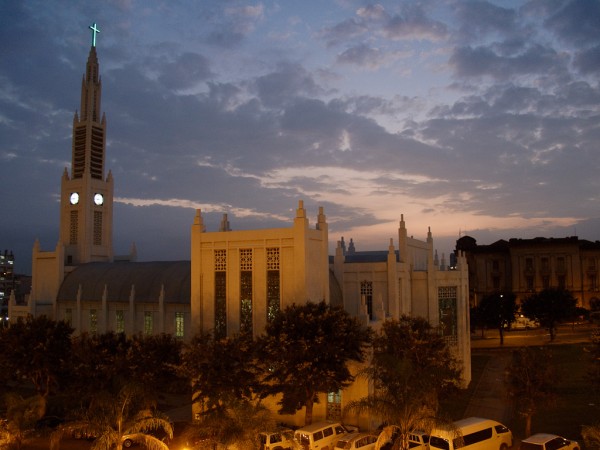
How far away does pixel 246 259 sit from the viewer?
115 feet

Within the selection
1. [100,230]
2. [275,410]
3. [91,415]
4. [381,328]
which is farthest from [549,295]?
[91,415]

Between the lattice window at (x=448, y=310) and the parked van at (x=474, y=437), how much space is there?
17529 millimetres

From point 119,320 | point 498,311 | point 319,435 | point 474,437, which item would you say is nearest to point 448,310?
point 474,437

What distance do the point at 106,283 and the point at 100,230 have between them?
14.9m

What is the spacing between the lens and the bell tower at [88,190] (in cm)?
6425

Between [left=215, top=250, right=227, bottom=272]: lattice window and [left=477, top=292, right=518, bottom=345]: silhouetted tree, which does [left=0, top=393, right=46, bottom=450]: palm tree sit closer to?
[left=215, top=250, right=227, bottom=272]: lattice window

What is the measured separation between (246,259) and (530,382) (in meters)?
17.9

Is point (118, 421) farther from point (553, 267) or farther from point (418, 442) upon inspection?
point (553, 267)

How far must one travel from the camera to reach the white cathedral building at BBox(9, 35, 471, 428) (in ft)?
112

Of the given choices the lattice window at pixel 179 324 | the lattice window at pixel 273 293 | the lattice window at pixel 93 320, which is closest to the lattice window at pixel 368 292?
the lattice window at pixel 273 293

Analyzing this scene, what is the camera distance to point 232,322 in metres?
34.9

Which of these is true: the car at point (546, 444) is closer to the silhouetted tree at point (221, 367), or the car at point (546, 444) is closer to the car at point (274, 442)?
the car at point (274, 442)

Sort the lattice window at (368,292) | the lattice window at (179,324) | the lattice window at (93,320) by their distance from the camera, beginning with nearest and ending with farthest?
the lattice window at (368,292), the lattice window at (179,324), the lattice window at (93,320)

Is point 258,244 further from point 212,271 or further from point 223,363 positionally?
point 223,363
